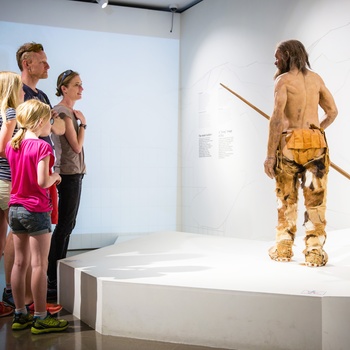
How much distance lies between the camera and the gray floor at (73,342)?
286 centimetres

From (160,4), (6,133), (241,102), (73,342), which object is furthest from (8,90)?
(160,4)

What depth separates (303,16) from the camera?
201 inches

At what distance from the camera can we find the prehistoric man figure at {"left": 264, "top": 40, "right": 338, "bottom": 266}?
11.2 ft

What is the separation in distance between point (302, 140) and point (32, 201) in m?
1.77

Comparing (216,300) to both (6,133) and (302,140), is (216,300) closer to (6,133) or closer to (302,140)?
(302,140)

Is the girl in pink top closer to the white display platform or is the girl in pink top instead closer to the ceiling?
the white display platform

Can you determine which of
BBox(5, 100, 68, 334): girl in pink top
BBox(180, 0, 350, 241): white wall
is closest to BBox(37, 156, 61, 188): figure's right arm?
BBox(5, 100, 68, 334): girl in pink top

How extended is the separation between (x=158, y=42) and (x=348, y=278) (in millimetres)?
5004

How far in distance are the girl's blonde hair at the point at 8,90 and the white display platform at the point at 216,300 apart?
1.17m

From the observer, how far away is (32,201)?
2.95 m

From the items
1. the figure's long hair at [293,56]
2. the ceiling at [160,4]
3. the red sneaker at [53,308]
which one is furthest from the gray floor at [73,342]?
the ceiling at [160,4]

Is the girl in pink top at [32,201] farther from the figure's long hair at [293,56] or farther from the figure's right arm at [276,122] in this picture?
the figure's long hair at [293,56]

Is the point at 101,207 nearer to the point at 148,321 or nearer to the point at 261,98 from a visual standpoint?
the point at 261,98

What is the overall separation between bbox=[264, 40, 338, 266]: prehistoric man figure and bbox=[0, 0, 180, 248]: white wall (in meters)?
3.69
